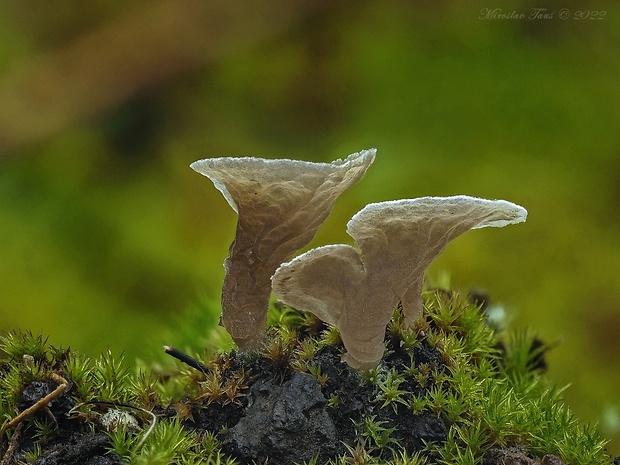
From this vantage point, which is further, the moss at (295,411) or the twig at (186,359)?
the twig at (186,359)

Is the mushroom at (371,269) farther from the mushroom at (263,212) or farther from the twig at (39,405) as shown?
the twig at (39,405)

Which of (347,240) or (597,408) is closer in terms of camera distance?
(597,408)

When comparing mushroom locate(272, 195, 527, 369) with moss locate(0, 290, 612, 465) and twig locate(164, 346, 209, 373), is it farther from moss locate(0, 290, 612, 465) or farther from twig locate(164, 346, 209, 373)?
twig locate(164, 346, 209, 373)

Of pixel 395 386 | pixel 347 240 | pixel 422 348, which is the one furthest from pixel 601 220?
pixel 395 386

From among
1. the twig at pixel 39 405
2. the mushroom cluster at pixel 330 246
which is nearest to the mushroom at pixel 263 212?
the mushroom cluster at pixel 330 246

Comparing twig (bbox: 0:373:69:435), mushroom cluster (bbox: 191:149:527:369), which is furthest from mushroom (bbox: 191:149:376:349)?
twig (bbox: 0:373:69:435)

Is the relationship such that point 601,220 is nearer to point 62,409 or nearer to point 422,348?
point 422,348

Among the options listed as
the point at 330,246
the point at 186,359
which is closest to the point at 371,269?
the point at 330,246
